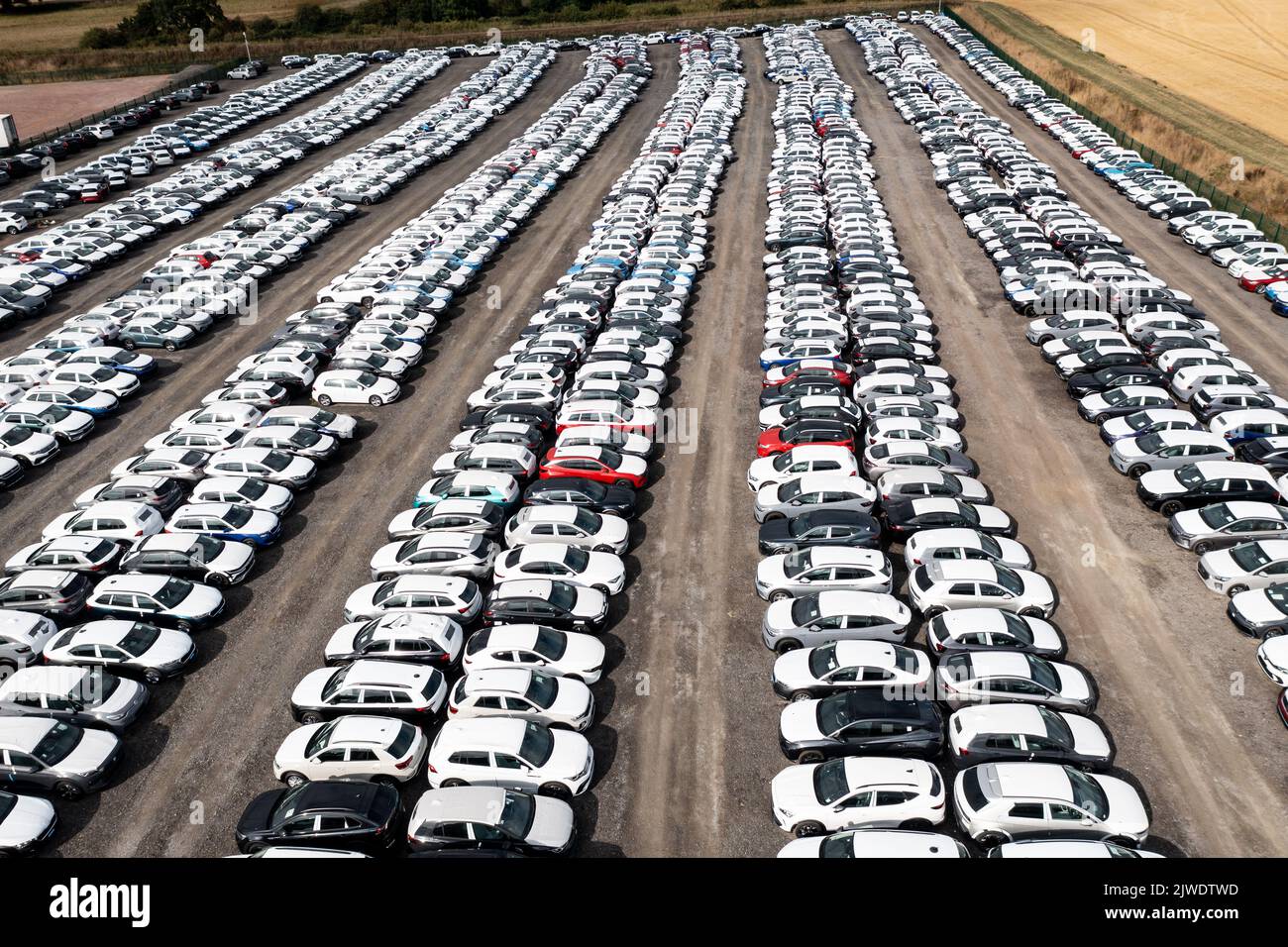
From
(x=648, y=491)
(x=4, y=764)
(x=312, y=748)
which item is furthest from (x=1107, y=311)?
(x=4, y=764)

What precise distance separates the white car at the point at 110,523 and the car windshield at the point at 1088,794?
2425 centimetres

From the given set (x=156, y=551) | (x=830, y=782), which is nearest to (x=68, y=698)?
(x=156, y=551)

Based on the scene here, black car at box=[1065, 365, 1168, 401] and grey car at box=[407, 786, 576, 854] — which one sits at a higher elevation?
black car at box=[1065, 365, 1168, 401]

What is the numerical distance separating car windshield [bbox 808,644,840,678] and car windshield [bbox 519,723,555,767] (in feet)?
19.6

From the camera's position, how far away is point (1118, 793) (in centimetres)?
1520

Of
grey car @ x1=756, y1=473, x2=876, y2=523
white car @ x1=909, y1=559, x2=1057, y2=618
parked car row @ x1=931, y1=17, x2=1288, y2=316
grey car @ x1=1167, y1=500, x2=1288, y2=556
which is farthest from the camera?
parked car row @ x1=931, y1=17, x2=1288, y2=316

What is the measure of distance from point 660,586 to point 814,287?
19.2 meters

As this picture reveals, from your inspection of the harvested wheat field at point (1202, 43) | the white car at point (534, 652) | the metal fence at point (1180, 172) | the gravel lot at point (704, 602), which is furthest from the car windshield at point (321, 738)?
the harvested wheat field at point (1202, 43)

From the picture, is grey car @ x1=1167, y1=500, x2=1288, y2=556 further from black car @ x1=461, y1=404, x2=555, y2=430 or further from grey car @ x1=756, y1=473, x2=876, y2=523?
black car @ x1=461, y1=404, x2=555, y2=430

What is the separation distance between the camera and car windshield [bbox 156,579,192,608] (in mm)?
21069

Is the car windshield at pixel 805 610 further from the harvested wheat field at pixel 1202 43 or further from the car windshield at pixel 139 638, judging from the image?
the harvested wheat field at pixel 1202 43

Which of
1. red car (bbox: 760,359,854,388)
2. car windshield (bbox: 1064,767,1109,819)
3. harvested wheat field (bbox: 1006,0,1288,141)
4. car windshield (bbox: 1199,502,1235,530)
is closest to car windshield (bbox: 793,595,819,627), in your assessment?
car windshield (bbox: 1064,767,1109,819)

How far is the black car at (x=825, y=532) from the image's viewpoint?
22000 mm
